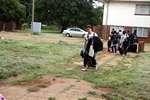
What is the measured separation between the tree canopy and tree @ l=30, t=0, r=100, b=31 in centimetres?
677

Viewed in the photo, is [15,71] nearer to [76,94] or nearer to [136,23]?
[76,94]

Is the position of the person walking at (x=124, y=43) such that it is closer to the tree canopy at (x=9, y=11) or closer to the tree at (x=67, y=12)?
the tree canopy at (x=9, y=11)

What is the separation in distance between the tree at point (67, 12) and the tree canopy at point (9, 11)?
267 inches

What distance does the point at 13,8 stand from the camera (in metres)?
34.1

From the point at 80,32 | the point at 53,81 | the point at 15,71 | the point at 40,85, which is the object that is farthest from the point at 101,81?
the point at 80,32

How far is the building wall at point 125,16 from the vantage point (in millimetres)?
26578

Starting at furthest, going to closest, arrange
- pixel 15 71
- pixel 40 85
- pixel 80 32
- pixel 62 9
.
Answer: pixel 62 9 → pixel 80 32 → pixel 15 71 → pixel 40 85

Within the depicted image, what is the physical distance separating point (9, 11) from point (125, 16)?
17188 mm

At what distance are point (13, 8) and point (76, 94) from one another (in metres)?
31.4

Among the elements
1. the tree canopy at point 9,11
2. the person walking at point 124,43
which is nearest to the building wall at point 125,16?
the person walking at point 124,43

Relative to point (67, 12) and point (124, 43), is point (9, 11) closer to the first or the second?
point (67, 12)

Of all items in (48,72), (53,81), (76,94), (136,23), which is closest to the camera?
(76,94)

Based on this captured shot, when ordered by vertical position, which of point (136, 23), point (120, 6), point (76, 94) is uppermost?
point (120, 6)

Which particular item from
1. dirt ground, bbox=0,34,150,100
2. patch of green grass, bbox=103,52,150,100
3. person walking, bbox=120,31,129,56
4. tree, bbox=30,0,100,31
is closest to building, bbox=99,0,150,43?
tree, bbox=30,0,100,31
